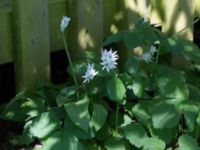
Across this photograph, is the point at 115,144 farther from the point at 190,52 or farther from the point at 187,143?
the point at 190,52

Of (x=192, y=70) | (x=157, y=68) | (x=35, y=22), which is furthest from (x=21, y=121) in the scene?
(x=192, y=70)

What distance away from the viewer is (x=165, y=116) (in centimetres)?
283

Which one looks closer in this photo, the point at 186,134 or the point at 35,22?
the point at 186,134

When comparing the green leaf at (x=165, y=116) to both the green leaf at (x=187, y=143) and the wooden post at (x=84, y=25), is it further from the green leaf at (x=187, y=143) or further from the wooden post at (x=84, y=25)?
the wooden post at (x=84, y=25)

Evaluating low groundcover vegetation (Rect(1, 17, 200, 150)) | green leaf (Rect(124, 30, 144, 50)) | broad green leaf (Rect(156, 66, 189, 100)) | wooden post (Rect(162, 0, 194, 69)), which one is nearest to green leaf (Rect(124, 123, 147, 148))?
low groundcover vegetation (Rect(1, 17, 200, 150))

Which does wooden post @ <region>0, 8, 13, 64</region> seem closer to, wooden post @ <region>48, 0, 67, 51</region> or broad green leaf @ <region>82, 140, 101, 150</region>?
wooden post @ <region>48, 0, 67, 51</region>

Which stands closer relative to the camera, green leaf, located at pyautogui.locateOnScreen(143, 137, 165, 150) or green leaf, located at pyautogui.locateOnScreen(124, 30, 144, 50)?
green leaf, located at pyautogui.locateOnScreen(143, 137, 165, 150)

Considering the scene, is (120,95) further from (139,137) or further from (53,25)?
(53,25)

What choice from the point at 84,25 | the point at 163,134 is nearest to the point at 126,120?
the point at 163,134

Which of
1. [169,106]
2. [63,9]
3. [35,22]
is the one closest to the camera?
[169,106]

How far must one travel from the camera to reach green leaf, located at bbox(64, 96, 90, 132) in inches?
110

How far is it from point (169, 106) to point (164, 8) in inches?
44.3

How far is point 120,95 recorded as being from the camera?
287 centimetres

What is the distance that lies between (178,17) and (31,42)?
3.63 ft
